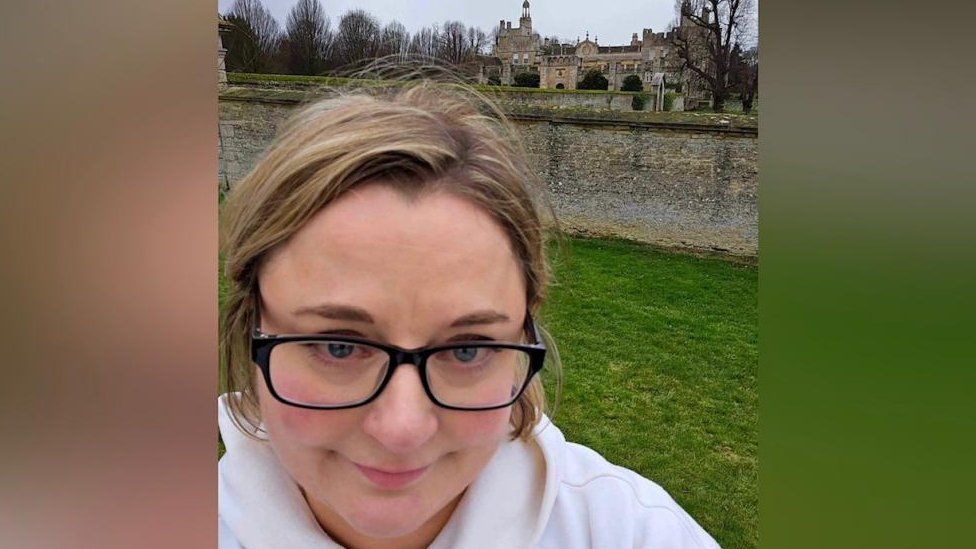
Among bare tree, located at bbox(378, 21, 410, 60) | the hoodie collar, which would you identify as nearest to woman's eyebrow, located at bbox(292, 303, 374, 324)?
the hoodie collar

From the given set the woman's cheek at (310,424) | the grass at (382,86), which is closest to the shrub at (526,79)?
the grass at (382,86)

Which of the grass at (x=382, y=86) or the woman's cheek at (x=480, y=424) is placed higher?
the grass at (x=382, y=86)

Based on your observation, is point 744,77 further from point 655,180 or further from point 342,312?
point 342,312

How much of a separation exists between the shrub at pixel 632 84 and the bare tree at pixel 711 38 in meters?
0.09

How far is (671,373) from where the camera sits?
128cm

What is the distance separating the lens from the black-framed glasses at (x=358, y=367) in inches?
24.5

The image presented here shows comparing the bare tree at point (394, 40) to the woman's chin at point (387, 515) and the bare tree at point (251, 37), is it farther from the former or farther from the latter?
the woman's chin at point (387, 515)

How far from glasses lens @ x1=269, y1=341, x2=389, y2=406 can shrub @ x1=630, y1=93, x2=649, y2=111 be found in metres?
0.76

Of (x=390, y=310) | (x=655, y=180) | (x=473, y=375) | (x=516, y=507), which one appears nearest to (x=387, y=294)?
(x=390, y=310)

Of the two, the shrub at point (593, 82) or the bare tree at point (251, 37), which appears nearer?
the bare tree at point (251, 37)

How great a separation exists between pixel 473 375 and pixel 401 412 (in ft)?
0.26

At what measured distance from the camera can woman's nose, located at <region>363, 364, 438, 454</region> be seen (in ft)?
2.05

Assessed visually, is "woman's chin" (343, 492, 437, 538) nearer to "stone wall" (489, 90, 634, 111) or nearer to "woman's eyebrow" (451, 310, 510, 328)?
"woman's eyebrow" (451, 310, 510, 328)
